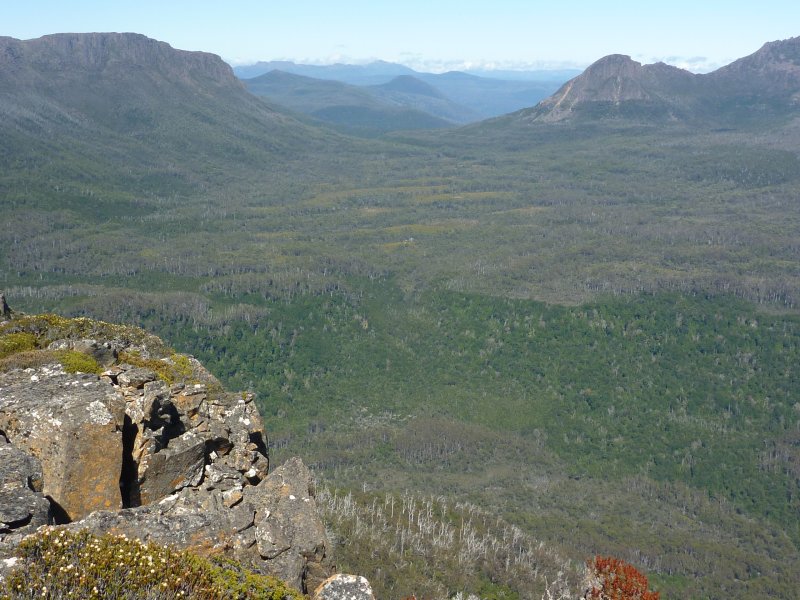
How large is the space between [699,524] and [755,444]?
1285 inches

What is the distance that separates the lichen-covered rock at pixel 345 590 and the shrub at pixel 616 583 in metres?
12.7

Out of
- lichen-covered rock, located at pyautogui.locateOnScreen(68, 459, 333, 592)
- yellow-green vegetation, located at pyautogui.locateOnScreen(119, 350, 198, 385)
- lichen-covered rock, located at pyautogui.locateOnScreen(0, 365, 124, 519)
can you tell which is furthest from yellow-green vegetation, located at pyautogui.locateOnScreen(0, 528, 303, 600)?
yellow-green vegetation, located at pyautogui.locateOnScreen(119, 350, 198, 385)

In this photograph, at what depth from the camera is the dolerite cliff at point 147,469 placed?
817 inches

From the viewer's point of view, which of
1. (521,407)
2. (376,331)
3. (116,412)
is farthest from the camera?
(376,331)

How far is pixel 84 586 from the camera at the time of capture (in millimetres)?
15750

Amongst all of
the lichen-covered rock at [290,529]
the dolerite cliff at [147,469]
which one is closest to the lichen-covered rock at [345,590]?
the lichen-covered rock at [290,529]

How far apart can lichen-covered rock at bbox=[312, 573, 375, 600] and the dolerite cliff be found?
2.26 meters

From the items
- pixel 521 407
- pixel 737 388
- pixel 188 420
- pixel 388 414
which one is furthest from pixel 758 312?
pixel 188 420

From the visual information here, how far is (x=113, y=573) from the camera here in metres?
16.2

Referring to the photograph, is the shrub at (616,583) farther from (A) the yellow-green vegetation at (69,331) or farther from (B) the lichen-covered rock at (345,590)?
(A) the yellow-green vegetation at (69,331)

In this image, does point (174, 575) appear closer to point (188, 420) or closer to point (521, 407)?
point (188, 420)

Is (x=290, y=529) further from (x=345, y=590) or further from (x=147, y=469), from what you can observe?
(x=147, y=469)

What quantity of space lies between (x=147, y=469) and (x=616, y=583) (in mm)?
19019

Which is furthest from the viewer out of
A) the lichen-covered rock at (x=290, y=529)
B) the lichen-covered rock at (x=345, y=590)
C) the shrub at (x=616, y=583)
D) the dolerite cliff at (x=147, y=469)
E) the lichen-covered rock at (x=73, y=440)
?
the shrub at (x=616, y=583)
